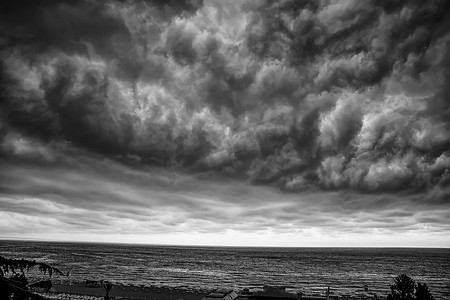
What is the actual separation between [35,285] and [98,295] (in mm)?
13144

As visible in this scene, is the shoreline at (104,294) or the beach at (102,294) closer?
the shoreline at (104,294)

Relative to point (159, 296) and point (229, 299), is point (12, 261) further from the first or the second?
point (159, 296)

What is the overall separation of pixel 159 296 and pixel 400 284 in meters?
49.1

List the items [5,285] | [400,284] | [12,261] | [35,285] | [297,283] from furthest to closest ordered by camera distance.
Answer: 1. [297,283]
2. [35,285]
3. [400,284]
4. [12,261]
5. [5,285]

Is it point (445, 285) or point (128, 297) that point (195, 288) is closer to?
point (128, 297)

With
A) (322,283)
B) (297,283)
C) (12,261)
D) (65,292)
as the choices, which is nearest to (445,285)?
(322,283)

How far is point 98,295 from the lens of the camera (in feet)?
204

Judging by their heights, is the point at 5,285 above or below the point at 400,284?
above

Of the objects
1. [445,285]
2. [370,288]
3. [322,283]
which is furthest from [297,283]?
[445,285]

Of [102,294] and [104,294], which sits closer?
[104,294]

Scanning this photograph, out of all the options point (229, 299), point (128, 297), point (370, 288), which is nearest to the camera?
point (229, 299)

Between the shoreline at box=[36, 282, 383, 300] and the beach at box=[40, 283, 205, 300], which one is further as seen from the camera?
the beach at box=[40, 283, 205, 300]

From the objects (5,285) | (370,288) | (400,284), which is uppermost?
(5,285)

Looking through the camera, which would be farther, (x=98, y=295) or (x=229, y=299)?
(x=98, y=295)
